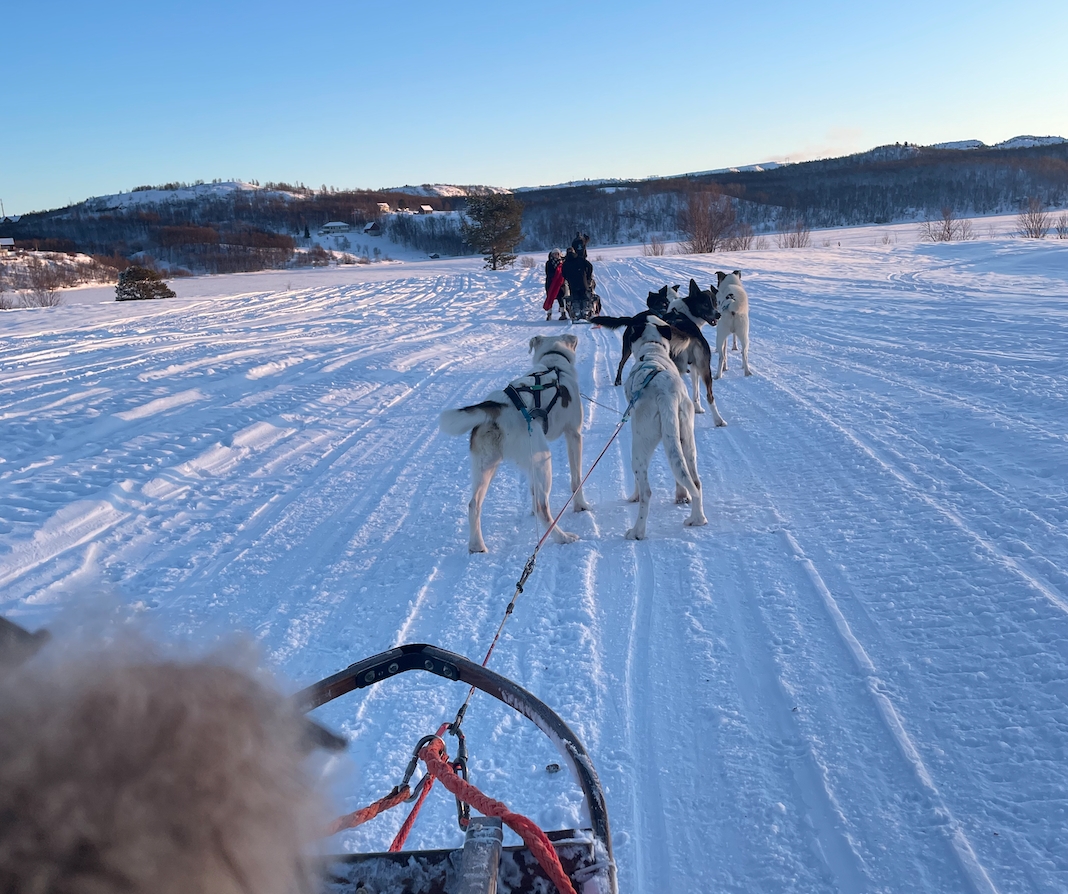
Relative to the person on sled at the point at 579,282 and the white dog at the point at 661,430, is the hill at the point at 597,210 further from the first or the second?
the white dog at the point at 661,430

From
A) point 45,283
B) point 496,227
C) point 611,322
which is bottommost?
point 611,322

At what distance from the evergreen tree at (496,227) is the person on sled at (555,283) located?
2568 cm

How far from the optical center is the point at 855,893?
6.43ft

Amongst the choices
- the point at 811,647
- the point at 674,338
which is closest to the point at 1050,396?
the point at 674,338

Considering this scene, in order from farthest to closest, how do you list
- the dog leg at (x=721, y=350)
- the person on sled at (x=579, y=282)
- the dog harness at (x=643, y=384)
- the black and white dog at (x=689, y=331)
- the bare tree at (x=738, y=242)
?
the bare tree at (x=738, y=242)
the person on sled at (x=579, y=282)
the dog leg at (x=721, y=350)
the black and white dog at (x=689, y=331)
the dog harness at (x=643, y=384)

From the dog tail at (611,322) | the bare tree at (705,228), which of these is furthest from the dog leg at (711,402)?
the bare tree at (705,228)

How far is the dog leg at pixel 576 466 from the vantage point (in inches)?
197

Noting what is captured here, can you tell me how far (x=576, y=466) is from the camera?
16.8 ft

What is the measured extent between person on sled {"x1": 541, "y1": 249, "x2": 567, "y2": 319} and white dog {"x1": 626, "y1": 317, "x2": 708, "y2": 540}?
11.4 metres

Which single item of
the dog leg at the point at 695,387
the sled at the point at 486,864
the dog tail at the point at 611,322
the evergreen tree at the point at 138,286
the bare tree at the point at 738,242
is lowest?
the dog leg at the point at 695,387

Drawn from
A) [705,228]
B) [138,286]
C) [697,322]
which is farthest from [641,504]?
[705,228]

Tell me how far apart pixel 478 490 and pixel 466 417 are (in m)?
0.56

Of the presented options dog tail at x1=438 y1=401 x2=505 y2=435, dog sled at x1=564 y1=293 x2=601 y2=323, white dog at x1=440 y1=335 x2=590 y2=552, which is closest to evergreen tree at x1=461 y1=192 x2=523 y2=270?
dog sled at x1=564 y1=293 x2=601 y2=323

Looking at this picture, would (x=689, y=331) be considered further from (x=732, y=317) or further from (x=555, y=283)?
(x=555, y=283)
